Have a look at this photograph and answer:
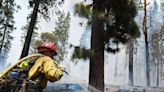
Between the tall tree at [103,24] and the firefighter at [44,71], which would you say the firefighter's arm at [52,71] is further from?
the tall tree at [103,24]

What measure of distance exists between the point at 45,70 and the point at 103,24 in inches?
294

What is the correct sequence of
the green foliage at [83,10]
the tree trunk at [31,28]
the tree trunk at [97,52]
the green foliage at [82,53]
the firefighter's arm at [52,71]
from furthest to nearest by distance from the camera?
the tree trunk at [31,28] < the green foliage at [83,10] < the tree trunk at [97,52] < the green foliage at [82,53] < the firefighter's arm at [52,71]

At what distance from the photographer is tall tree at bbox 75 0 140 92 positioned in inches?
438

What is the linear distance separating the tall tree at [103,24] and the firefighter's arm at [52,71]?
7171 mm

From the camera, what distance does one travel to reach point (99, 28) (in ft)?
37.2

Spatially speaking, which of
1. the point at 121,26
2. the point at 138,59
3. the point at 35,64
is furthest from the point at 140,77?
the point at 35,64

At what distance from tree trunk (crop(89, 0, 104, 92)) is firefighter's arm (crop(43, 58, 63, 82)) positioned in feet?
23.5

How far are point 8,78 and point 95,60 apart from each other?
24.2 ft

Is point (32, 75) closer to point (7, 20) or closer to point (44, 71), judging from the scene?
point (44, 71)

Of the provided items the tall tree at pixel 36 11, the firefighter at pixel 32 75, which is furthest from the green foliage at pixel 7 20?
the firefighter at pixel 32 75

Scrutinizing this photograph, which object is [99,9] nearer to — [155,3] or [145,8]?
[145,8]

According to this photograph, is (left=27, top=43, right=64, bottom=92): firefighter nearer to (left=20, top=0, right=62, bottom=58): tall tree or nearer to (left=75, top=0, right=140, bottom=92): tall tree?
(left=75, top=0, right=140, bottom=92): tall tree

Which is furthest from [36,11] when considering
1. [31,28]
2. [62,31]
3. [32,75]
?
[62,31]

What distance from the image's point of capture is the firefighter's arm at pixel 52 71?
150 inches
